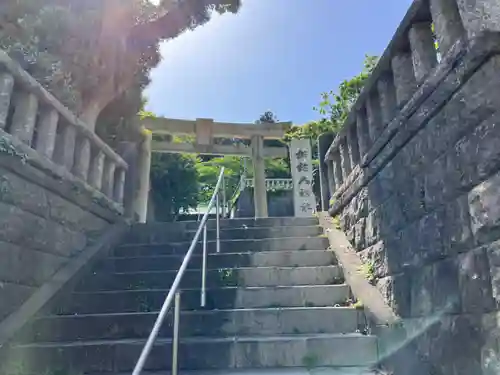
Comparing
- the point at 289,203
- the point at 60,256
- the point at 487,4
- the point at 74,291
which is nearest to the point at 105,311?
the point at 74,291

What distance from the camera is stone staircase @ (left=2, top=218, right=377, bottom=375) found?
262cm

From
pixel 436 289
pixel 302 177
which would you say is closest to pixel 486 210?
pixel 436 289

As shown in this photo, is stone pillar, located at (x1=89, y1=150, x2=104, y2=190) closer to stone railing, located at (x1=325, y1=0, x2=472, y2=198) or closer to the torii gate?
stone railing, located at (x1=325, y1=0, x2=472, y2=198)

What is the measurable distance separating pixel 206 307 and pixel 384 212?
1.59 meters

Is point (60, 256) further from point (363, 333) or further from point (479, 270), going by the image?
point (479, 270)

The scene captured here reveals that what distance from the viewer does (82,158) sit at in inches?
164

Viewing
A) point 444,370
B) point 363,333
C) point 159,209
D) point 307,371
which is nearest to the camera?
point 444,370

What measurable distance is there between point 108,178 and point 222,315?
2.58 meters

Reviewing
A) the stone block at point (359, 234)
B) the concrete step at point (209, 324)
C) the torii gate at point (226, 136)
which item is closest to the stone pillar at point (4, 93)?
the concrete step at point (209, 324)

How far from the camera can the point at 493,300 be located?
58.3 inches

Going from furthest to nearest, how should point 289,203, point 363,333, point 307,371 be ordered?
point 289,203, point 363,333, point 307,371

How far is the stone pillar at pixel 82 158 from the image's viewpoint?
4082 mm

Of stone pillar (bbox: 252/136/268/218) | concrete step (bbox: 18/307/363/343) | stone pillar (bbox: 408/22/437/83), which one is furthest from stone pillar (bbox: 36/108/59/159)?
stone pillar (bbox: 252/136/268/218)

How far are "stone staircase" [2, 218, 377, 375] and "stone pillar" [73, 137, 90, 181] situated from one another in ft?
2.98
